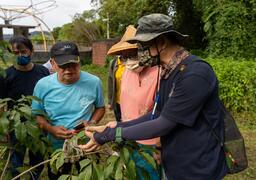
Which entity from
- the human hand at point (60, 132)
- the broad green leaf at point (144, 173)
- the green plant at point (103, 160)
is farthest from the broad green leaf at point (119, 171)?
the human hand at point (60, 132)

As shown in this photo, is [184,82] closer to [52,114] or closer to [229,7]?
[52,114]

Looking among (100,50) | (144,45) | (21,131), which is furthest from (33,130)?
(100,50)

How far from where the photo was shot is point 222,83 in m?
7.98

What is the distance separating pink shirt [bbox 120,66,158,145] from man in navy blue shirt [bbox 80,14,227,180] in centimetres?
52

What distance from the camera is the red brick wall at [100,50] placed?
800 inches

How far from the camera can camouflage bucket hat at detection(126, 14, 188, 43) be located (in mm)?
2141

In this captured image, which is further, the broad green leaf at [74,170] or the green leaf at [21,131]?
the green leaf at [21,131]

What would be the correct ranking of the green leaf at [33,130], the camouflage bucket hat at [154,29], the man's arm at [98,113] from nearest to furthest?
1. the camouflage bucket hat at [154,29]
2. the green leaf at [33,130]
3. the man's arm at [98,113]

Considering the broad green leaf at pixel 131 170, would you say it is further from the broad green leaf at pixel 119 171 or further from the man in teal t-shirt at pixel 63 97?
the man in teal t-shirt at pixel 63 97

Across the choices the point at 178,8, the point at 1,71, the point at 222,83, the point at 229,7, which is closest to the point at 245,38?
the point at 229,7

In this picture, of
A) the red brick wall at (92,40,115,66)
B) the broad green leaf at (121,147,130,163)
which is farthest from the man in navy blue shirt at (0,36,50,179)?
the red brick wall at (92,40,115,66)

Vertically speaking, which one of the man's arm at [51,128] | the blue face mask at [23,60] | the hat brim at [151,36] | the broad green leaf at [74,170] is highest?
the hat brim at [151,36]

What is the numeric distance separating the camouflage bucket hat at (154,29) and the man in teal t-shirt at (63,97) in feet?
2.74

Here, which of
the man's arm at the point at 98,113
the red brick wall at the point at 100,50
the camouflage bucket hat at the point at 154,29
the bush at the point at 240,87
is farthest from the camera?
the red brick wall at the point at 100,50
